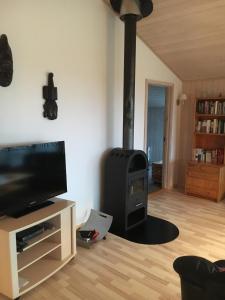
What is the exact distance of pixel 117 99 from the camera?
3648 mm

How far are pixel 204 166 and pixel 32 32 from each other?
327cm

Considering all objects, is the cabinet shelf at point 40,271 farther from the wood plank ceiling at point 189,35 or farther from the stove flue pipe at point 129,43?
the wood plank ceiling at point 189,35

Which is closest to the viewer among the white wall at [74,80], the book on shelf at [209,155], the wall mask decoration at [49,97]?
the white wall at [74,80]

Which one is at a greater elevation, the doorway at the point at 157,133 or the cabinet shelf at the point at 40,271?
the doorway at the point at 157,133

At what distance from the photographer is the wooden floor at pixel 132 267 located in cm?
209

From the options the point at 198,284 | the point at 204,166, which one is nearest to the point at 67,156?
the point at 198,284

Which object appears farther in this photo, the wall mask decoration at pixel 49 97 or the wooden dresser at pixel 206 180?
the wooden dresser at pixel 206 180

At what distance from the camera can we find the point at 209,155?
14.6ft

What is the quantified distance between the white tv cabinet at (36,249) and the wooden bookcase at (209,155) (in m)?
2.65

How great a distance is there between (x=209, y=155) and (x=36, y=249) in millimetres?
3288

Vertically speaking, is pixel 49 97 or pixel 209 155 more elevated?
pixel 49 97

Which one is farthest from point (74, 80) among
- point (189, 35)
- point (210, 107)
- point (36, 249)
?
point (210, 107)

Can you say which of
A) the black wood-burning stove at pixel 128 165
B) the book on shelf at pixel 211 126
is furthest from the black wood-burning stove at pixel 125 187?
the book on shelf at pixel 211 126

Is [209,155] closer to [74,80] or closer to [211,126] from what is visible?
[211,126]
